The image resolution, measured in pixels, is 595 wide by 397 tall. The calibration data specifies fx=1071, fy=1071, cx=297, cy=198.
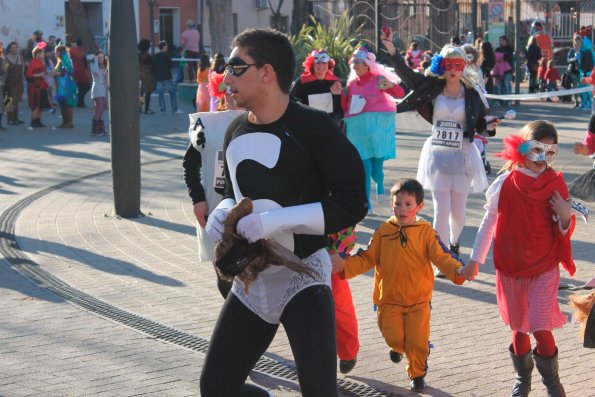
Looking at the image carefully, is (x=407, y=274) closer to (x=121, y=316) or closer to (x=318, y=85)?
(x=121, y=316)

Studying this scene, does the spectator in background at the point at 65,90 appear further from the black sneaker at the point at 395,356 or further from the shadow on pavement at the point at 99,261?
the black sneaker at the point at 395,356

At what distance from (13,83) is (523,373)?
19.3m

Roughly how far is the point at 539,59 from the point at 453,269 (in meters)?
23.3

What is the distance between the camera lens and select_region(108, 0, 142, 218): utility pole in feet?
37.9

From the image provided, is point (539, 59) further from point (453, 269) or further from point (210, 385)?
point (210, 385)

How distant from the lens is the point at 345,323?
5.83 metres

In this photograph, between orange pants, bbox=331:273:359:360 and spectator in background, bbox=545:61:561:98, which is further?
spectator in background, bbox=545:61:561:98

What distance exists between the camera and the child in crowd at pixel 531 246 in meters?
5.38

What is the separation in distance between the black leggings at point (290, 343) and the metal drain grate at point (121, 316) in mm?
1887

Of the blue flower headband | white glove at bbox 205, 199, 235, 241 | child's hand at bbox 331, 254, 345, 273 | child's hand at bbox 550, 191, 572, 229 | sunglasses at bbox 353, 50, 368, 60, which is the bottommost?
child's hand at bbox 331, 254, 345, 273

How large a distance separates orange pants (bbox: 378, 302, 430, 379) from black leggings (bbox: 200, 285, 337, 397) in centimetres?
178

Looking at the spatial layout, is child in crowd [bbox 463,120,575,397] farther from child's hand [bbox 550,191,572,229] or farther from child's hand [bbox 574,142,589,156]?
child's hand [bbox 574,142,589,156]

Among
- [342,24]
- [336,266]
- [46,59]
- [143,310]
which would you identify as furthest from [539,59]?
[336,266]

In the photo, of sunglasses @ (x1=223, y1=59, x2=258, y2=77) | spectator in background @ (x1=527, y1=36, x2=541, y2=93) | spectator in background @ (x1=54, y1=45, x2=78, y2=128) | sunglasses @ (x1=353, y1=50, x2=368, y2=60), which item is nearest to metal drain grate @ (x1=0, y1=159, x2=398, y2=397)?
sunglasses @ (x1=223, y1=59, x2=258, y2=77)
